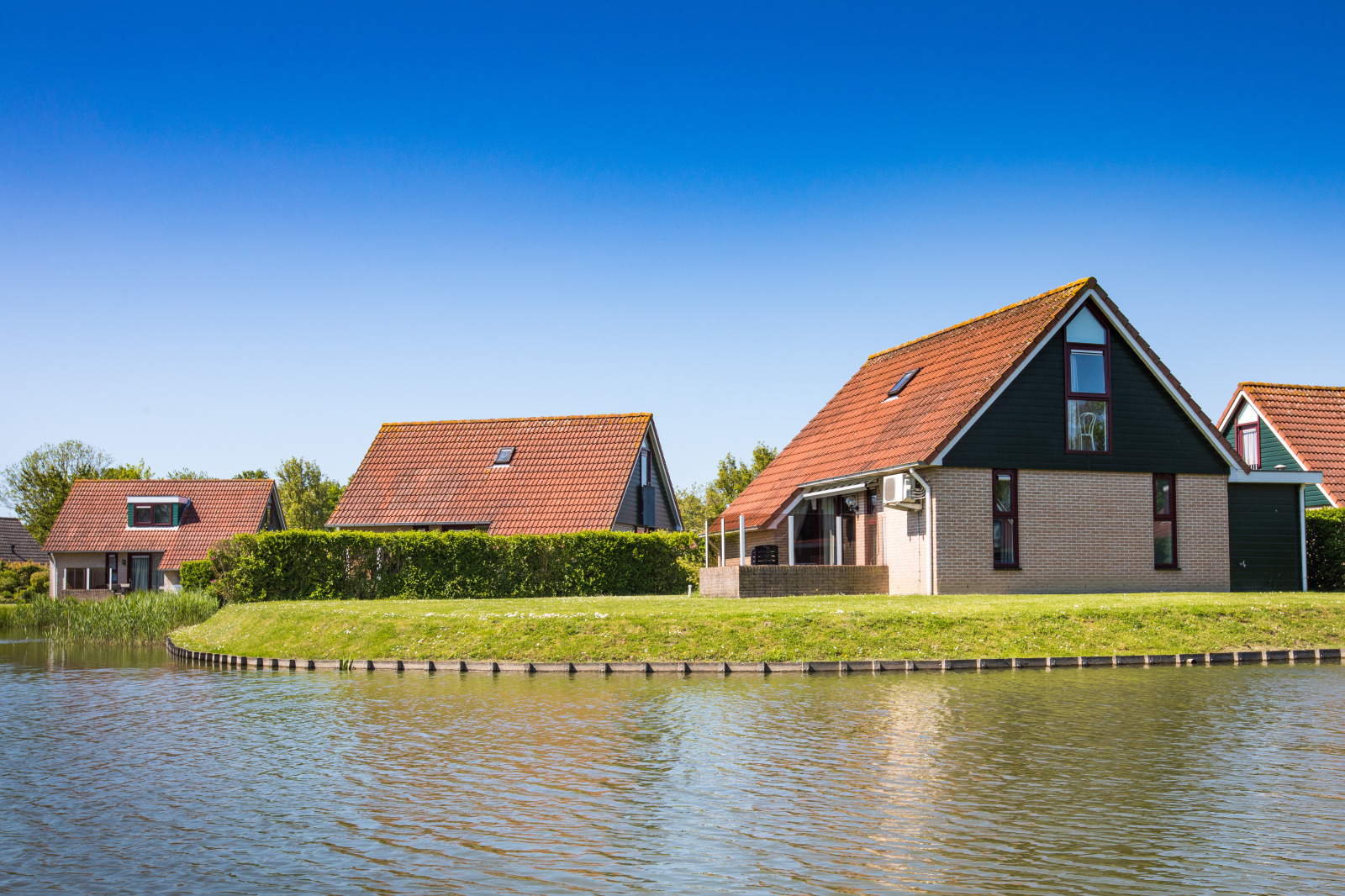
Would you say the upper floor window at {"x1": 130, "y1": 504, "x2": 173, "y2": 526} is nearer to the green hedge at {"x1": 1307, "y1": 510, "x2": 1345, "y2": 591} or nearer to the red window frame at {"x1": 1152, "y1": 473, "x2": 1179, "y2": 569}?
the red window frame at {"x1": 1152, "y1": 473, "x2": 1179, "y2": 569}

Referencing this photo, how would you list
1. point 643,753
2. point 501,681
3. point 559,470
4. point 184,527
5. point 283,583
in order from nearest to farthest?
point 643,753 → point 501,681 → point 283,583 → point 559,470 → point 184,527

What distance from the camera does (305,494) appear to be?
2990 inches

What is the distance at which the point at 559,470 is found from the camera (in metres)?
43.1

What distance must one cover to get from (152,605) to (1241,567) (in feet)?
88.9

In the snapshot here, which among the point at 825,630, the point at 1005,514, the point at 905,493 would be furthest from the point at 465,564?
the point at 825,630

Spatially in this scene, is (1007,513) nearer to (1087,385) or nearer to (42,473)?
(1087,385)

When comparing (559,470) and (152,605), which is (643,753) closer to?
(152,605)

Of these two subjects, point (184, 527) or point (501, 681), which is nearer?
point (501, 681)

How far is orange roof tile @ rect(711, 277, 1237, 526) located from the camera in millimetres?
27219

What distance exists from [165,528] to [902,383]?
134 ft

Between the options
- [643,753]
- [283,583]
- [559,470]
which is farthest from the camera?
[559,470]

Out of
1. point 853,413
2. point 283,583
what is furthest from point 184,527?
point 853,413

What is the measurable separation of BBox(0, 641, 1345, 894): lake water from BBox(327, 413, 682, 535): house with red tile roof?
79.6ft

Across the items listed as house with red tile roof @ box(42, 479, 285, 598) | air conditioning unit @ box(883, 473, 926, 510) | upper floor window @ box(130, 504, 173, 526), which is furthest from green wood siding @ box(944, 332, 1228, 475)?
upper floor window @ box(130, 504, 173, 526)
